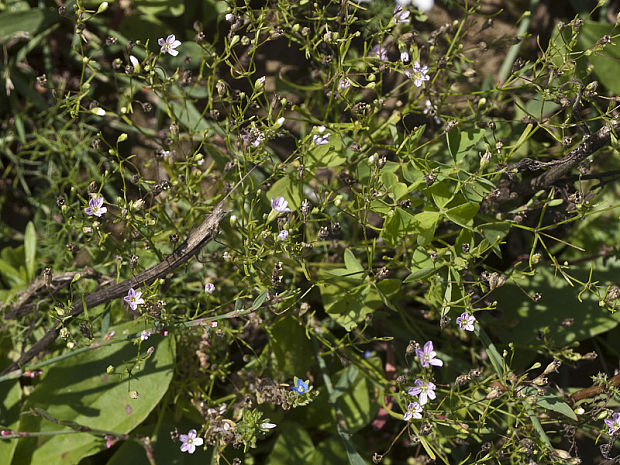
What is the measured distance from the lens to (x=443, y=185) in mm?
1959

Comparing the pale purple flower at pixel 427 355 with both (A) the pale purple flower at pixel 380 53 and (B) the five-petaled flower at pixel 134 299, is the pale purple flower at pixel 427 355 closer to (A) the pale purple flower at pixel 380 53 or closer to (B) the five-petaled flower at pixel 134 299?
(B) the five-petaled flower at pixel 134 299

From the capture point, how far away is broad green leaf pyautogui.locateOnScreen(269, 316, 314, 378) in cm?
223

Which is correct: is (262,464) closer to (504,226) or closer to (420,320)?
(420,320)

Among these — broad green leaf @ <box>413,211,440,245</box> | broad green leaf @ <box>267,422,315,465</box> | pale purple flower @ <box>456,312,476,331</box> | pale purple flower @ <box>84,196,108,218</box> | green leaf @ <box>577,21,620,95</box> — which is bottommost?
broad green leaf @ <box>267,422,315,465</box>

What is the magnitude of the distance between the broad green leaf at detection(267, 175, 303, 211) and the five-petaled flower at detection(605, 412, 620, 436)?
3.90 feet

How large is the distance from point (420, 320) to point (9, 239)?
1.88 m

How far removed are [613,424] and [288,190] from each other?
1262mm

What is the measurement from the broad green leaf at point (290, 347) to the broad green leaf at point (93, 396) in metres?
0.38

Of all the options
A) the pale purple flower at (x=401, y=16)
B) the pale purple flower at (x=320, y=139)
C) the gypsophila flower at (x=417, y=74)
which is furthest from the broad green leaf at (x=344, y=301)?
the pale purple flower at (x=401, y=16)

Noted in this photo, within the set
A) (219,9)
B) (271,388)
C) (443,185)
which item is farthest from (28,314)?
(443,185)

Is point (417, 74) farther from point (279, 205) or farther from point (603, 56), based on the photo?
point (603, 56)

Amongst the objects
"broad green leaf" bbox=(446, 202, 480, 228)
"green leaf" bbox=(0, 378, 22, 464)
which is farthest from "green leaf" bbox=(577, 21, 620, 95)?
"green leaf" bbox=(0, 378, 22, 464)

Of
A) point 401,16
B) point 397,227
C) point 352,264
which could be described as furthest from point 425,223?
point 401,16

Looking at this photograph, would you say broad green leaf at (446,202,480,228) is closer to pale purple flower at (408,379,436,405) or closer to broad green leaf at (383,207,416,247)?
broad green leaf at (383,207,416,247)
